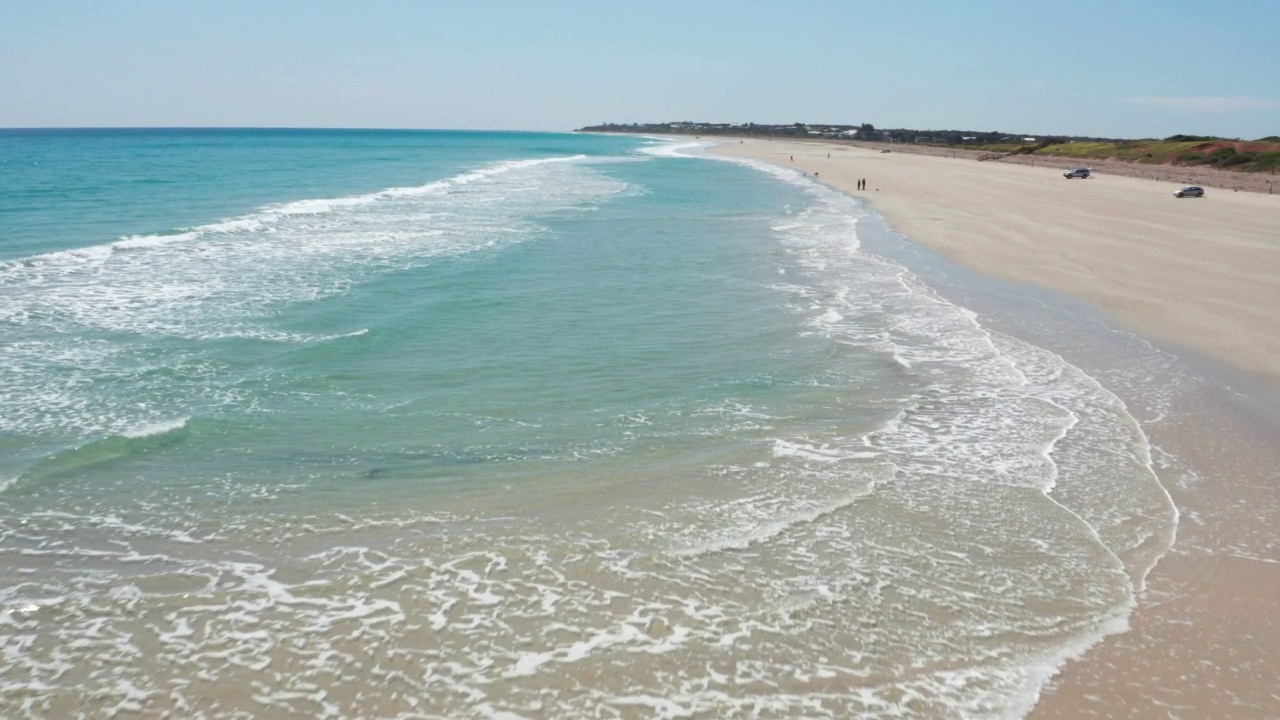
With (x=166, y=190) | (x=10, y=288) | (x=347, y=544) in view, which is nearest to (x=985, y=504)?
(x=347, y=544)

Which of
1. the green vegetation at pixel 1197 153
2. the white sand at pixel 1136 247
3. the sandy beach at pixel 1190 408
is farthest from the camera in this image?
the green vegetation at pixel 1197 153

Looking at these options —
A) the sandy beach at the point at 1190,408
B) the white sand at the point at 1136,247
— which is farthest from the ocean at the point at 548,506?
the white sand at the point at 1136,247

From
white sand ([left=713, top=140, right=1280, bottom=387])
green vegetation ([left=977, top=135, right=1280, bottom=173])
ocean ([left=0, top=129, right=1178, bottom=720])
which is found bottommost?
ocean ([left=0, top=129, right=1178, bottom=720])

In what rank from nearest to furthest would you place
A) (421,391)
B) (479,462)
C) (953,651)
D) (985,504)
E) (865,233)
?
(953,651), (985,504), (479,462), (421,391), (865,233)

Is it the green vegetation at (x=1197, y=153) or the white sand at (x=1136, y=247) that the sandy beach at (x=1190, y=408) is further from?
the green vegetation at (x=1197, y=153)

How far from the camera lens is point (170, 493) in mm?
8750

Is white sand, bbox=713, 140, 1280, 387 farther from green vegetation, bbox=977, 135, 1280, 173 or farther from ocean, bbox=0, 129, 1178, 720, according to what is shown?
green vegetation, bbox=977, 135, 1280, 173

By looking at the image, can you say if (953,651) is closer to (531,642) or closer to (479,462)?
(531,642)

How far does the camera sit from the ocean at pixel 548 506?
602 centimetres

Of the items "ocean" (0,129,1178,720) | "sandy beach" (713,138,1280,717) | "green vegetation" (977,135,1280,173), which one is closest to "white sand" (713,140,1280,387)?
"sandy beach" (713,138,1280,717)

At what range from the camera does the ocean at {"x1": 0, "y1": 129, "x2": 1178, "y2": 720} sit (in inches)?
237

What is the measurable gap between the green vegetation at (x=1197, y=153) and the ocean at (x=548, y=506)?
199 feet

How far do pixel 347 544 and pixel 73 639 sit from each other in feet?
6.65

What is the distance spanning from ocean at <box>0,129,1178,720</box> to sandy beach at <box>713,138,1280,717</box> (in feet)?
1.08
